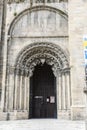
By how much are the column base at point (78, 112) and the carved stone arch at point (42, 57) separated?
261 cm

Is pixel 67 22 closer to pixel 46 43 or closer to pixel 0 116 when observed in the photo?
pixel 46 43

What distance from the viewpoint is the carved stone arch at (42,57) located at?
41.2 feet

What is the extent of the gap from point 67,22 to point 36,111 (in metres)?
6.03

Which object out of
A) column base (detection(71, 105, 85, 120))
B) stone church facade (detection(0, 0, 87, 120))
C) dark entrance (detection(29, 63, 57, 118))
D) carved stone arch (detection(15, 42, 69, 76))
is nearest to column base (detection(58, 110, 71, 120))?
stone church facade (detection(0, 0, 87, 120))

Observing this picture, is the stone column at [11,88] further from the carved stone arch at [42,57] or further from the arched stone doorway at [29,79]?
the carved stone arch at [42,57]

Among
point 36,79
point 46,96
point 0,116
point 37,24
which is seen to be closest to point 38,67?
point 36,79

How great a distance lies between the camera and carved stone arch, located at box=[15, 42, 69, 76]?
12570mm

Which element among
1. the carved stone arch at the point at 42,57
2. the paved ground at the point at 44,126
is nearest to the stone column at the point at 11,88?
the carved stone arch at the point at 42,57

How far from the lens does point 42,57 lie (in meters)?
13.0

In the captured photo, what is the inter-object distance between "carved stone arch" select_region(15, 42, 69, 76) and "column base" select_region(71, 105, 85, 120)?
2612 mm

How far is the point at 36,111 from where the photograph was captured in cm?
1405

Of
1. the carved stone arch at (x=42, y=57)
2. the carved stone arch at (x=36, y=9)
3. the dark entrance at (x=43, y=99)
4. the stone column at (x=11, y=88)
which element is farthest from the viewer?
the dark entrance at (x=43, y=99)

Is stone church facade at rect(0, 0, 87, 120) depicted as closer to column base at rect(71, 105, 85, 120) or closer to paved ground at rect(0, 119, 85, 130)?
column base at rect(71, 105, 85, 120)

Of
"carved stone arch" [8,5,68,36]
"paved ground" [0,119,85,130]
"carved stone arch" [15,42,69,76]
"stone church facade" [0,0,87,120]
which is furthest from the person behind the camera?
"carved stone arch" [8,5,68,36]
